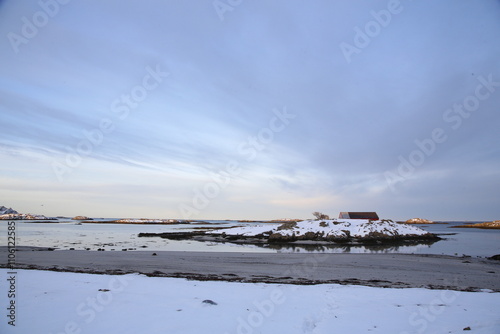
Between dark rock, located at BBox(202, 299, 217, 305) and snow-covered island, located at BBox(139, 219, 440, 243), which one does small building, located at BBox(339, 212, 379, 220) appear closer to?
snow-covered island, located at BBox(139, 219, 440, 243)

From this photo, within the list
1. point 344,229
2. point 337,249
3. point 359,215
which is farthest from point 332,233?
point 359,215

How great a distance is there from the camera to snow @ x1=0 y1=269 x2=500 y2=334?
4.37m

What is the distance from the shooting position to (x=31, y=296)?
5.56 m

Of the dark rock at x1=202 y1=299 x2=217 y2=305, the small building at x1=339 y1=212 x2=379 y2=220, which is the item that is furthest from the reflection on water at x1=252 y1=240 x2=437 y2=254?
the small building at x1=339 y1=212 x2=379 y2=220

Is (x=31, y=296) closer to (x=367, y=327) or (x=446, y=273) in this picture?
(x=367, y=327)

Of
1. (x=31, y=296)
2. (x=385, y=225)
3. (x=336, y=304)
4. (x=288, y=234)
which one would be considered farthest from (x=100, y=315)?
(x=385, y=225)

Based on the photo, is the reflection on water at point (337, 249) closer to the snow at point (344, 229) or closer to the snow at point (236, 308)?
the snow at point (344, 229)

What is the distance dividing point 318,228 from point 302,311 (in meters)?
29.9
